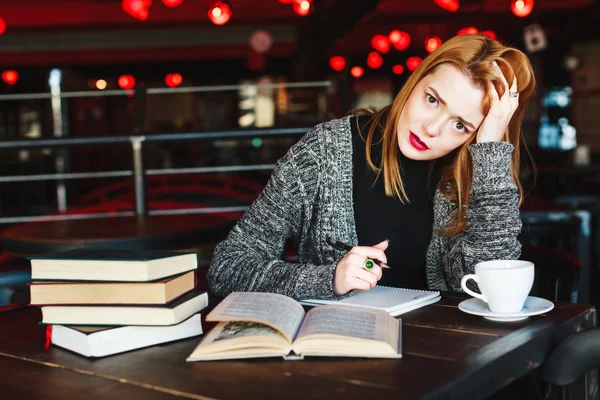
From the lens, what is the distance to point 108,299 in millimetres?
993

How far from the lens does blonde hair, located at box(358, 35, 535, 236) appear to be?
1.45 m

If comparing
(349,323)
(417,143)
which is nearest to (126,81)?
(417,143)

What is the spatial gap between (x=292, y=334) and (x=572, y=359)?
0.40 metres

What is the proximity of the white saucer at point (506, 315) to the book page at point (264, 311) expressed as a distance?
11.4 inches

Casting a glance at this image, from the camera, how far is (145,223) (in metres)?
2.37

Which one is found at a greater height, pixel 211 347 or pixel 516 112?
pixel 516 112

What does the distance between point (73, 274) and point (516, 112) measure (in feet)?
3.47

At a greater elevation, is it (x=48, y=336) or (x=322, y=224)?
(x=322, y=224)

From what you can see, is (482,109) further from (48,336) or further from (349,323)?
(48,336)

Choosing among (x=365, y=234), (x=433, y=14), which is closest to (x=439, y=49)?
(x=365, y=234)

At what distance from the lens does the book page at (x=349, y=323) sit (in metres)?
0.94

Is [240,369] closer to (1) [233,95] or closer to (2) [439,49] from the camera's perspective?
(2) [439,49]

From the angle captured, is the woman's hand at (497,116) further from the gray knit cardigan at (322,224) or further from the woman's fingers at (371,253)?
the woman's fingers at (371,253)

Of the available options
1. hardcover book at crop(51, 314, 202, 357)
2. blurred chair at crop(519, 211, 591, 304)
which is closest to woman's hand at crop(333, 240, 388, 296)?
hardcover book at crop(51, 314, 202, 357)
